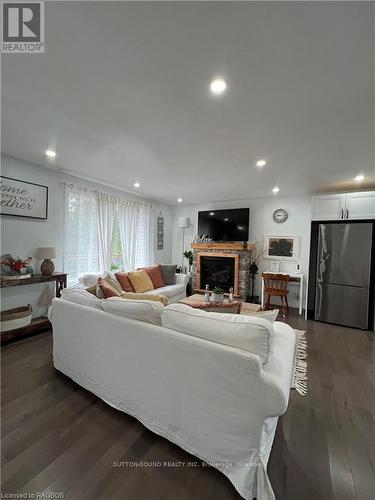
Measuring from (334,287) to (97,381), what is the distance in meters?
3.86

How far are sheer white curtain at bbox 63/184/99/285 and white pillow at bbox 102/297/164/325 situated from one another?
7.90 ft

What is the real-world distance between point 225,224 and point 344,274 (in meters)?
2.56

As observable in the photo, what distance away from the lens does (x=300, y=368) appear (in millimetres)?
2289

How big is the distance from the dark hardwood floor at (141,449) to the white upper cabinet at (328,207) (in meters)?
2.67

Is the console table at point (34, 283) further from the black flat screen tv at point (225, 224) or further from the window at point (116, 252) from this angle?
the black flat screen tv at point (225, 224)

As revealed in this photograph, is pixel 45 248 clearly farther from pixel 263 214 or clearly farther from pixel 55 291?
pixel 263 214

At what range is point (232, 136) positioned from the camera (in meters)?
2.15

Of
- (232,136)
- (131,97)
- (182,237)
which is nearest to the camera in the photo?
(131,97)

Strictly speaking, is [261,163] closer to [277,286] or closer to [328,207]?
[328,207]

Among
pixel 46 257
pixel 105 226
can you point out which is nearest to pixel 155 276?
pixel 105 226

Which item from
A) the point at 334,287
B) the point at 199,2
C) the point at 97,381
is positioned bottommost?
the point at 97,381

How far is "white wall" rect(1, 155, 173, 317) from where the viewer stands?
2.86 meters

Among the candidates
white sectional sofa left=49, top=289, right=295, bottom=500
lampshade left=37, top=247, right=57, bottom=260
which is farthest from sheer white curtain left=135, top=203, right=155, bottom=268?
white sectional sofa left=49, top=289, right=295, bottom=500

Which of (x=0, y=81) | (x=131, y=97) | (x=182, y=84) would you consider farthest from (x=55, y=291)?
(x=182, y=84)
